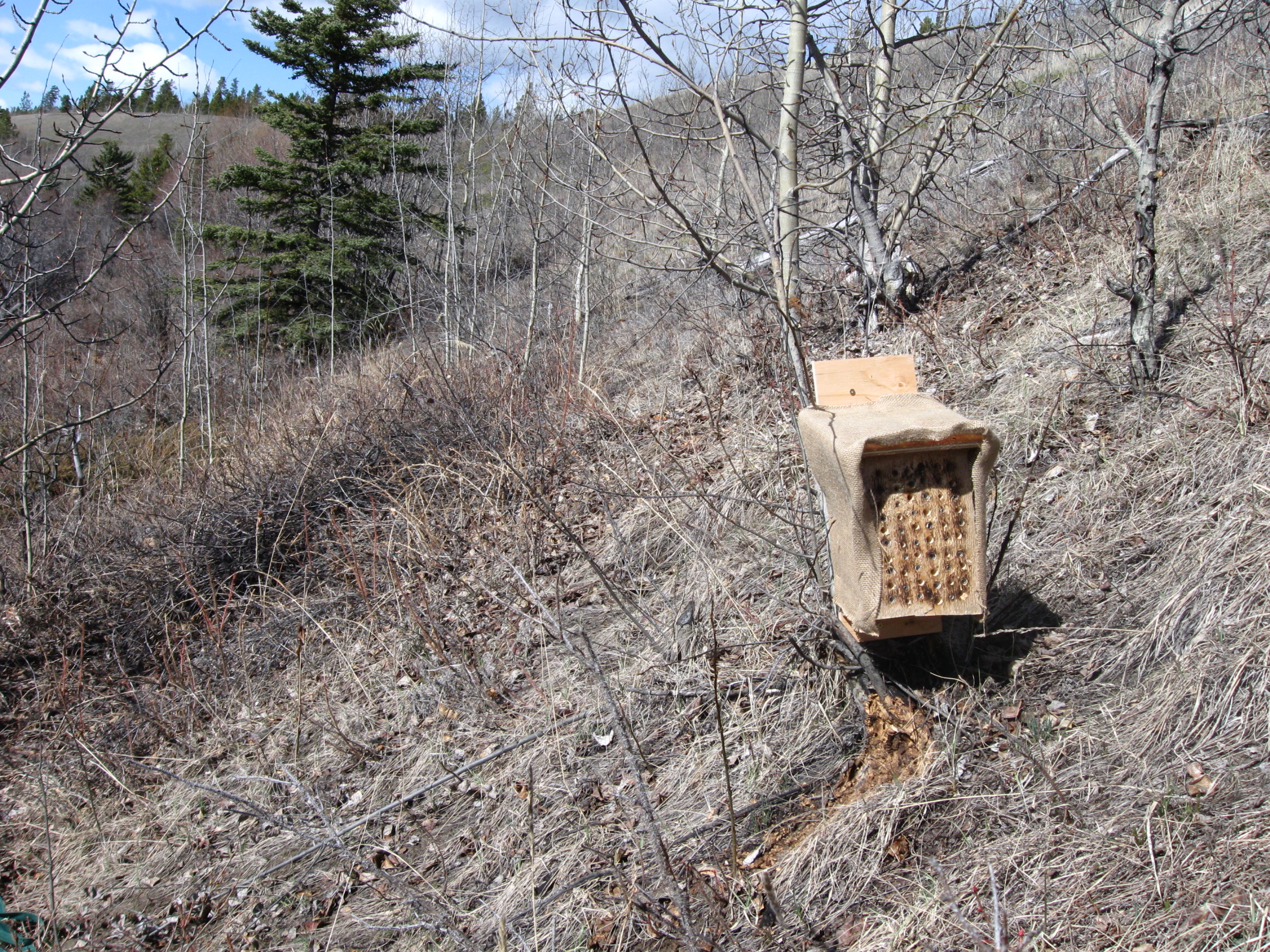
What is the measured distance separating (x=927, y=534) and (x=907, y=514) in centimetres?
8

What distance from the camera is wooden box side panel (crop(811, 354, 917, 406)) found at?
2.32 m

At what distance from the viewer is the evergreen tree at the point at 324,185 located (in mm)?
12094

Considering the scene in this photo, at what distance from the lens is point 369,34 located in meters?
12.4

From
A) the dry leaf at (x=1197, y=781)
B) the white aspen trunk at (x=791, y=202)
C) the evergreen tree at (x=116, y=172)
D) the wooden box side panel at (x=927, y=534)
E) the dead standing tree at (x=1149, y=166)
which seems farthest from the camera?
the evergreen tree at (x=116, y=172)

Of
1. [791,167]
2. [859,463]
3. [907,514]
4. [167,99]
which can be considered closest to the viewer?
[859,463]

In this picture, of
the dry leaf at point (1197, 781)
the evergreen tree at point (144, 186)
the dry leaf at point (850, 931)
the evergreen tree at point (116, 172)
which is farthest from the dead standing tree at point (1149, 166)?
the evergreen tree at point (144, 186)

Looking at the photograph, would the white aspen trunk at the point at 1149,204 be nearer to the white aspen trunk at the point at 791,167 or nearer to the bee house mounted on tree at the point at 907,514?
the white aspen trunk at the point at 791,167

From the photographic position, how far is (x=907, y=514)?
2176 mm

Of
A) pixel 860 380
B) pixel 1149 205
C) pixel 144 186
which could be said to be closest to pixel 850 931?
pixel 860 380

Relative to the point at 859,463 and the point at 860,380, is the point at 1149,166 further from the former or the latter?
the point at 859,463

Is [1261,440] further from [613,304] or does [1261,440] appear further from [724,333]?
[613,304]

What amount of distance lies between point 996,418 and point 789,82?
6.15 feet

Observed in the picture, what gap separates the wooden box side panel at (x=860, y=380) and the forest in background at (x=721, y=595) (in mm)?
257

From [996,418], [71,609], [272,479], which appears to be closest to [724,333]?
[996,418]
